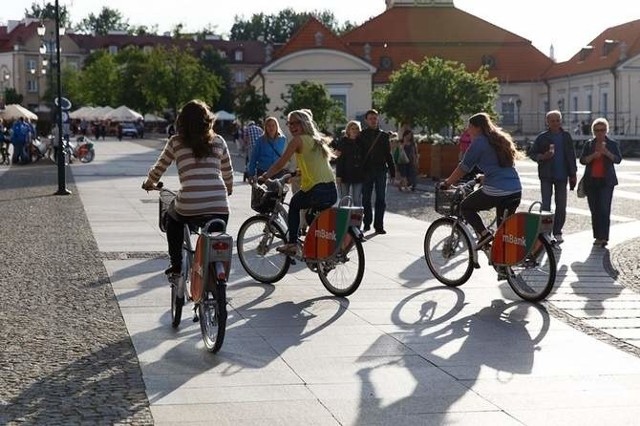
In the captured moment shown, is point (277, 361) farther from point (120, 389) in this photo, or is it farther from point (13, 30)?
point (13, 30)

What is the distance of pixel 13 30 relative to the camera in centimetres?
15475

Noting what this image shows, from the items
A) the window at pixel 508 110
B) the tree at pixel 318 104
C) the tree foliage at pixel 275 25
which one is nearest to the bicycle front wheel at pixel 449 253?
the tree at pixel 318 104

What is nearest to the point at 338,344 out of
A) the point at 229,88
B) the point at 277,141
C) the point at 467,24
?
the point at 277,141

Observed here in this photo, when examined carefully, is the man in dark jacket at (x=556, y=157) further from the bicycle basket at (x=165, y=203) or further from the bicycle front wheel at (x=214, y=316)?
the bicycle front wheel at (x=214, y=316)

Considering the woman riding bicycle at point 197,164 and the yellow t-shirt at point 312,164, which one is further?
the yellow t-shirt at point 312,164

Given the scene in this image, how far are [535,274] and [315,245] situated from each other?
1.95 m

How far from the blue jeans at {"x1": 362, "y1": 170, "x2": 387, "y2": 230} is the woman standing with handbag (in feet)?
10.1

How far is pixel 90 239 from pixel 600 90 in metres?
61.7

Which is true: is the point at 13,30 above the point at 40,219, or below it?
above

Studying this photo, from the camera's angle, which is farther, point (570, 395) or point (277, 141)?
point (277, 141)

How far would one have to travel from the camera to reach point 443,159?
34.1m

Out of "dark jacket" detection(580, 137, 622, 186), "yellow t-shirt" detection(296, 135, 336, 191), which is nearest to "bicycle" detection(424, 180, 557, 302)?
"yellow t-shirt" detection(296, 135, 336, 191)

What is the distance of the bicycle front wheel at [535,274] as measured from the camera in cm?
1062

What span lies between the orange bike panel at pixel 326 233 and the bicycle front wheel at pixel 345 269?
69mm
